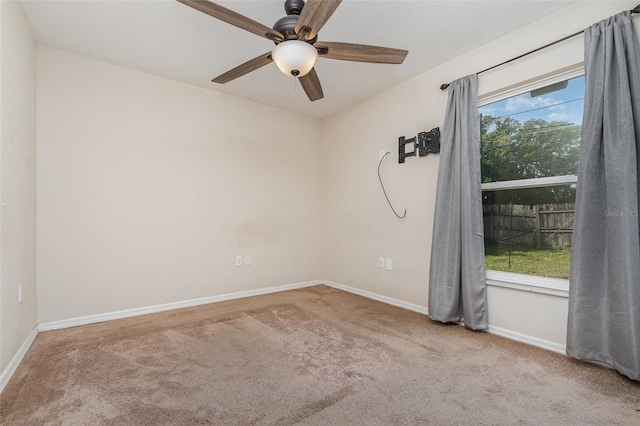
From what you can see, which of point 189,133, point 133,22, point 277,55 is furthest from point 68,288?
point 277,55

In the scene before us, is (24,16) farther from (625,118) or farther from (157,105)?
(625,118)

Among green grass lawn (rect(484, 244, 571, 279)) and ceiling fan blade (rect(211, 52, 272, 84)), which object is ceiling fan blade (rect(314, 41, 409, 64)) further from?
green grass lawn (rect(484, 244, 571, 279))

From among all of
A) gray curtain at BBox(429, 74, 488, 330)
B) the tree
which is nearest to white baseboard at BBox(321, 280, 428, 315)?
gray curtain at BBox(429, 74, 488, 330)

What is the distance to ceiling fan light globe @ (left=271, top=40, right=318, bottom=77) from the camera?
1.73 meters

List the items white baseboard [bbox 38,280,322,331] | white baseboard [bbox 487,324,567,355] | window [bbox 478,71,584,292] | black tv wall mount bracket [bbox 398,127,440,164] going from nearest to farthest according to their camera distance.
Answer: white baseboard [bbox 487,324,567,355]
window [bbox 478,71,584,292]
white baseboard [bbox 38,280,322,331]
black tv wall mount bracket [bbox 398,127,440,164]

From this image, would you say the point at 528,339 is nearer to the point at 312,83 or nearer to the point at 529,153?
the point at 529,153

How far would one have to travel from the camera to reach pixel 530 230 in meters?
2.42

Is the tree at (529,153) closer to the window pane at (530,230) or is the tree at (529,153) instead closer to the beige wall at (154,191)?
the window pane at (530,230)

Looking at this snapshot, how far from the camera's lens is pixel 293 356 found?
208 centimetres

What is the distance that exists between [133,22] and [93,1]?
0.25m

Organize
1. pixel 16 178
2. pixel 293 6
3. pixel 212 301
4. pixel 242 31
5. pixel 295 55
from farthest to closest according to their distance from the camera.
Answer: pixel 212 301 < pixel 242 31 < pixel 16 178 < pixel 293 6 < pixel 295 55

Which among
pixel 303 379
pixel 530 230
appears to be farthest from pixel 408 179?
pixel 303 379

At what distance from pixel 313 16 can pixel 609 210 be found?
6.85 ft

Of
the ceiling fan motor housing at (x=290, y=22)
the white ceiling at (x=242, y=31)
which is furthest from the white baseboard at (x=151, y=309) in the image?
the ceiling fan motor housing at (x=290, y=22)
